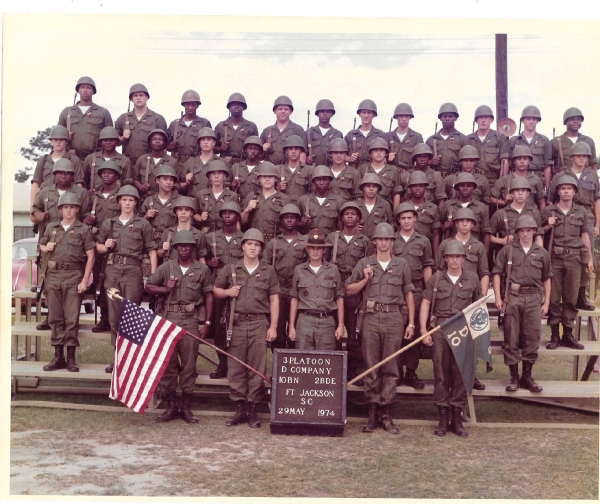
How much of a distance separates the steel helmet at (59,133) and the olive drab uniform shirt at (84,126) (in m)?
0.28

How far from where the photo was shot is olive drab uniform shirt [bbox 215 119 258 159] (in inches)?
480

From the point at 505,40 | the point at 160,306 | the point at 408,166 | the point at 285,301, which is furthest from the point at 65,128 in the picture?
the point at 505,40

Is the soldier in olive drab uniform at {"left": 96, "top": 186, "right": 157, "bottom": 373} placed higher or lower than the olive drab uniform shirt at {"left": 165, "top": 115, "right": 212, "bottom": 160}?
lower

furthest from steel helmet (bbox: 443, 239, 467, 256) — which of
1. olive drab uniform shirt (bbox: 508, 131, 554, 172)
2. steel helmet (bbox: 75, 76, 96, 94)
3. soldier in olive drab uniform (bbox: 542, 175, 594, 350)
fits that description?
steel helmet (bbox: 75, 76, 96, 94)

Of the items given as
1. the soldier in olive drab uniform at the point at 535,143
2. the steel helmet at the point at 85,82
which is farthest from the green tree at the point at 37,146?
the soldier in olive drab uniform at the point at 535,143

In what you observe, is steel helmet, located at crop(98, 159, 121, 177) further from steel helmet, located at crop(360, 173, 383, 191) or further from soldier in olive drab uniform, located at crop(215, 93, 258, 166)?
steel helmet, located at crop(360, 173, 383, 191)

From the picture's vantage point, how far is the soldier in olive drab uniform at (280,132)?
11.9 metres

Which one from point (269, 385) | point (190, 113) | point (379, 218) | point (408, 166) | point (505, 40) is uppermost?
point (505, 40)

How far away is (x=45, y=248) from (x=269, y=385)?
358cm

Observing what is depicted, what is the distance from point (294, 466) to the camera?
8586 millimetres

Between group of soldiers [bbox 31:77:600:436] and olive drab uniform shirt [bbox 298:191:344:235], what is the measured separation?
0.09 ft

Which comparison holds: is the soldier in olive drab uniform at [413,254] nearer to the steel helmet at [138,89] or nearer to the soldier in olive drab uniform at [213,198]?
the soldier in olive drab uniform at [213,198]

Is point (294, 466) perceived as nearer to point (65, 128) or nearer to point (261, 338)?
point (261, 338)

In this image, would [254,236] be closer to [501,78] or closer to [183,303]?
[183,303]
